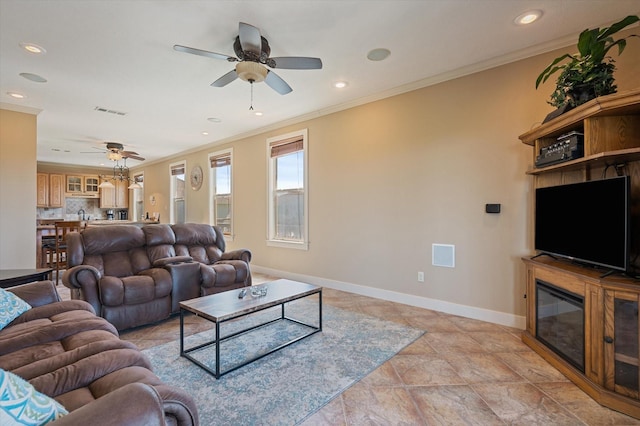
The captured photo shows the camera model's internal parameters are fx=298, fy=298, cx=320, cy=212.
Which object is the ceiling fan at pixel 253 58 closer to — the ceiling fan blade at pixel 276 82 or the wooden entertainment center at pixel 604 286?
the ceiling fan blade at pixel 276 82

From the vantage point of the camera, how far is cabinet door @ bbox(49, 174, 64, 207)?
29.1 feet

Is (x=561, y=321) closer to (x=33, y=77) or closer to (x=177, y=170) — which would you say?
(x=33, y=77)

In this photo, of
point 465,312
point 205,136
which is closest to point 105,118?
point 205,136

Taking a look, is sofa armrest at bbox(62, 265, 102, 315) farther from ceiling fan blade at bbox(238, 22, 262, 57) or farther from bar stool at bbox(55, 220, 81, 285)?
bar stool at bbox(55, 220, 81, 285)

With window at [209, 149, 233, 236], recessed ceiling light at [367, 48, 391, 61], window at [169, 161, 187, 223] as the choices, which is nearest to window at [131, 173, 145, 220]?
window at [169, 161, 187, 223]

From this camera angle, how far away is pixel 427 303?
365cm

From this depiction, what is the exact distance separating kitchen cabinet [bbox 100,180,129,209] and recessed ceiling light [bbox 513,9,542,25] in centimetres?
1141

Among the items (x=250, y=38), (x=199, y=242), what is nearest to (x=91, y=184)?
(x=199, y=242)

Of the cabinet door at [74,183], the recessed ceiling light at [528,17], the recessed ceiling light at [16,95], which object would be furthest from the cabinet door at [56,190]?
the recessed ceiling light at [528,17]

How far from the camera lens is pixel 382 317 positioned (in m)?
3.37

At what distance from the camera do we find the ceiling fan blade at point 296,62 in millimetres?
2525

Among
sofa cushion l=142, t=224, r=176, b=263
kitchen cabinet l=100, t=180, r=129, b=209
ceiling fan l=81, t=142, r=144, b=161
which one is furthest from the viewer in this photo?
kitchen cabinet l=100, t=180, r=129, b=209

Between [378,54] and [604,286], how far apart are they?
2672 mm

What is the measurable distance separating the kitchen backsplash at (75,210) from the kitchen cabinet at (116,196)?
1.08 feet
